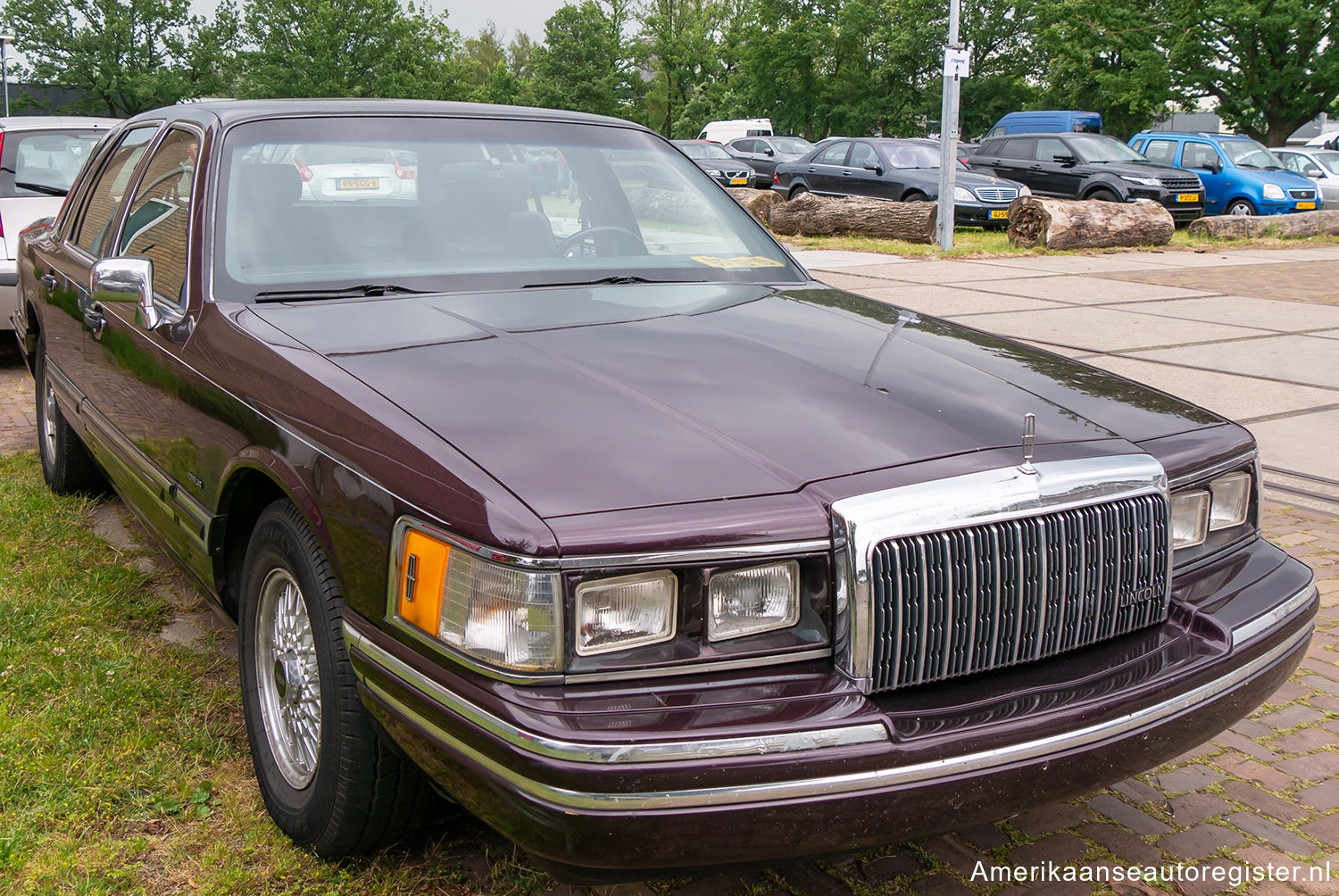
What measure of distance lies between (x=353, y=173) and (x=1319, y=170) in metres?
25.4

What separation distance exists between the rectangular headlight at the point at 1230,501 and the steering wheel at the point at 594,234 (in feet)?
5.86

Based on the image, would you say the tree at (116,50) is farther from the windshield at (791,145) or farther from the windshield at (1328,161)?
the windshield at (1328,161)

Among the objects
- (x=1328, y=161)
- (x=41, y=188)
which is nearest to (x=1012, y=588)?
(x=41, y=188)

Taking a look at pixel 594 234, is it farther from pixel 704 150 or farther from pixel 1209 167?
pixel 704 150

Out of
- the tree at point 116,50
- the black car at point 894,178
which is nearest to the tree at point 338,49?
the tree at point 116,50

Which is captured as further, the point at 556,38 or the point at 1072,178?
the point at 556,38

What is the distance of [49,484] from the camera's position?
5.27 m

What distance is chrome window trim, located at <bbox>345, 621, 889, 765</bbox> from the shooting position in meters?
1.78

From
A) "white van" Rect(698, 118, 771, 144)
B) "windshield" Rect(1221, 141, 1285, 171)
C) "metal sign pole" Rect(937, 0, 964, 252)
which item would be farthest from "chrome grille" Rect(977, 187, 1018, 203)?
"white van" Rect(698, 118, 771, 144)

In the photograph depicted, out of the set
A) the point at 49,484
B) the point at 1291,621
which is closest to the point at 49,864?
the point at 1291,621

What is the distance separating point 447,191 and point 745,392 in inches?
55.1

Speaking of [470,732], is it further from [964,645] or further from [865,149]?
[865,149]

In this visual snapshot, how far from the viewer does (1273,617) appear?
8.23ft

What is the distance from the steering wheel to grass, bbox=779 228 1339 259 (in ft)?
40.3
